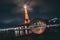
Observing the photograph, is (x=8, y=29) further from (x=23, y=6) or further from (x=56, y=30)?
(x=56, y=30)

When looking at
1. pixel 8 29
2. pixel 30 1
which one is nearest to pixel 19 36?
pixel 8 29

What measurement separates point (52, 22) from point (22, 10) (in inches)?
28.5

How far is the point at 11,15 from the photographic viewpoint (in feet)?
12.2

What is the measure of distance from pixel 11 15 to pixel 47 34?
35.5 inches

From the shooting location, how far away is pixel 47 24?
12.3ft

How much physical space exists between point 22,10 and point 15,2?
0.80ft

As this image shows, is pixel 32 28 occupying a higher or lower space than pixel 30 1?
lower

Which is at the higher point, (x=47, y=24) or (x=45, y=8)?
(x=45, y=8)

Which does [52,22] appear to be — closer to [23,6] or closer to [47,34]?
[47,34]

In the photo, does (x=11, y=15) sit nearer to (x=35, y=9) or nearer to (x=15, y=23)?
(x=15, y=23)

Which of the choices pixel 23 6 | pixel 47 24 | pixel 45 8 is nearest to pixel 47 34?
pixel 47 24

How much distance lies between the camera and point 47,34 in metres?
3.77

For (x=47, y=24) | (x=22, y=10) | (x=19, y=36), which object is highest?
(x=22, y=10)

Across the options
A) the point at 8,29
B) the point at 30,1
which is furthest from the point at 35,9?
the point at 8,29
